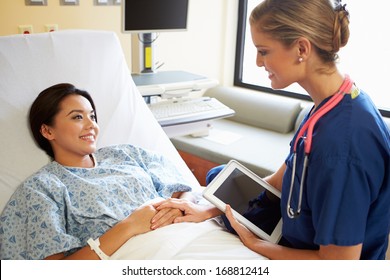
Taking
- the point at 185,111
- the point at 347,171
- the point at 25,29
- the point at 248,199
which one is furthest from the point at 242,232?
the point at 25,29

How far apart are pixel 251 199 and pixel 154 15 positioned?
137 centimetres

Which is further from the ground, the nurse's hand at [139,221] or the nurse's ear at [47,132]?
the nurse's ear at [47,132]

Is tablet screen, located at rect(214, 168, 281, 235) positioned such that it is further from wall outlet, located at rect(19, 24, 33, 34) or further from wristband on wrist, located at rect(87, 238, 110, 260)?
wall outlet, located at rect(19, 24, 33, 34)

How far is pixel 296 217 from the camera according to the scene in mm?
1121

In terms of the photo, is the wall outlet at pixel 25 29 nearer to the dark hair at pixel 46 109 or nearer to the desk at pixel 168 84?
Result: the desk at pixel 168 84

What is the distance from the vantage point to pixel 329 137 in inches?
39.4

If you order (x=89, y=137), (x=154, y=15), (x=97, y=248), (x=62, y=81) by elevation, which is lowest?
(x=97, y=248)

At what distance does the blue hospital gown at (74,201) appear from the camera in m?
1.21

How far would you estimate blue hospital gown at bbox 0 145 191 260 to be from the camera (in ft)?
3.96

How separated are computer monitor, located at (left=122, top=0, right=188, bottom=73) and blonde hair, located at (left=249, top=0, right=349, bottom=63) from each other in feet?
4.45

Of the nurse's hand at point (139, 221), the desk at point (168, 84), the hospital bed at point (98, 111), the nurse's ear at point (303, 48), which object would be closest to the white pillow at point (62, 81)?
the hospital bed at point (98, 111)

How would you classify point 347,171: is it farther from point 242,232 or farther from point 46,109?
point 46,109

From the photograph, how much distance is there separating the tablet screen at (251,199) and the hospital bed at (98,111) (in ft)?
0.32
